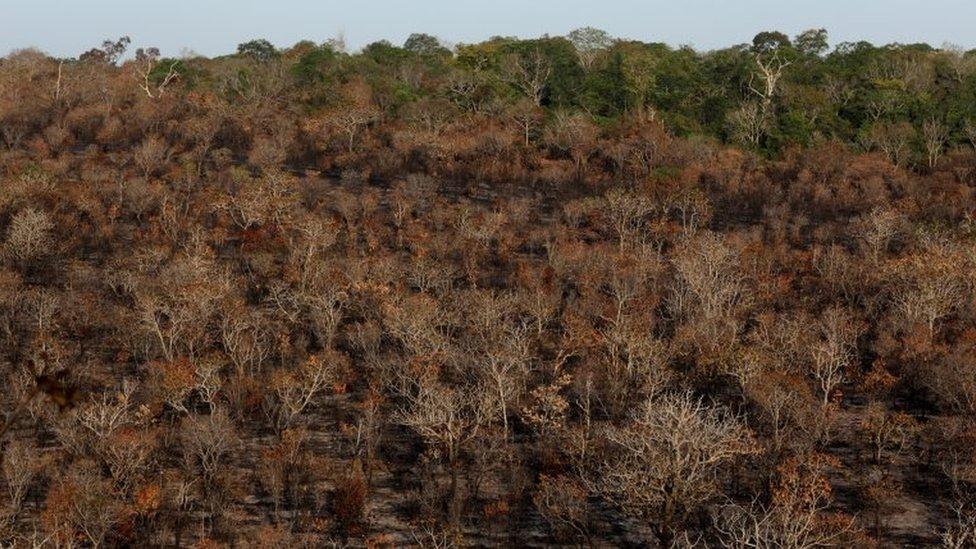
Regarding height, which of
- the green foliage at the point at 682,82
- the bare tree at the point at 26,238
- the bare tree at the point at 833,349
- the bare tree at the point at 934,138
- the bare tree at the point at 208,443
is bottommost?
the bare tree at the point at 208,443

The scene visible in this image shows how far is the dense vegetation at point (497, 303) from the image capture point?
39.6 m

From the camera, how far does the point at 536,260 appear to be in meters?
77.1

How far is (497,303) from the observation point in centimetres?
5709

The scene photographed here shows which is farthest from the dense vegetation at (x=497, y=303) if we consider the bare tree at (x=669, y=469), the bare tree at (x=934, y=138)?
the bare tree at (x=934, y=138)

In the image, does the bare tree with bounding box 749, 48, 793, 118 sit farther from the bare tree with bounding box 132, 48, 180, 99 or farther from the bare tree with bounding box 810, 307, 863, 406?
the bare tree with bounding box 132, 48, 180, 99

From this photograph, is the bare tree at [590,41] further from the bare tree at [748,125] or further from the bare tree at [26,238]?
the bare tree at [26,238]

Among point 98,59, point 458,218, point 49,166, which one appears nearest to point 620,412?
point 458,218

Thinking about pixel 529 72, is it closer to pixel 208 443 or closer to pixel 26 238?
pixel 26 238

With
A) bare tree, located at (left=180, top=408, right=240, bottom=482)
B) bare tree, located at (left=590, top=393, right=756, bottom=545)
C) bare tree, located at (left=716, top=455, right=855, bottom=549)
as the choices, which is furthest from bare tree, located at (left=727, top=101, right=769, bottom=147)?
bare tree, located at (left=180, top=408, right=240, bottom=482)

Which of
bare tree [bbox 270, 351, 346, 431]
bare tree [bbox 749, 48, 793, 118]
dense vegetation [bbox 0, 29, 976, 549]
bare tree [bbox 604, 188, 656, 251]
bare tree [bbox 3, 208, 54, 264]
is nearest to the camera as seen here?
dense vegetation [bbox 0, 29, 976, 549]

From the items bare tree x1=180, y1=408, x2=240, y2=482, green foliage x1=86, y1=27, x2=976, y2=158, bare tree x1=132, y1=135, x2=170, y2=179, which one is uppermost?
green foliage x1=86, y1=27, x2=976, y2=158

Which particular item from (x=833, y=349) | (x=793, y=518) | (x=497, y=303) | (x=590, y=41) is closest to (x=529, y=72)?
(x=590, y=41)

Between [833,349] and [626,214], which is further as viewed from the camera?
[626,214]

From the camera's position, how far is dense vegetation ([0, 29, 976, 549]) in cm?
3959
